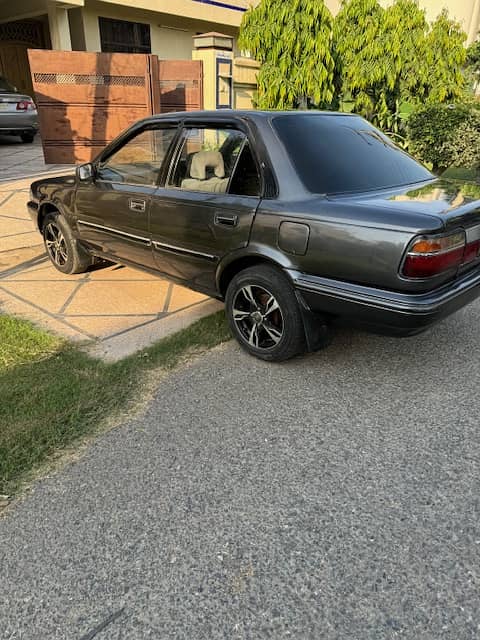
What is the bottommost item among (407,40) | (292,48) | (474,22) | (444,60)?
(444,60)

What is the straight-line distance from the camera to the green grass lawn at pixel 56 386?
262 centimetres

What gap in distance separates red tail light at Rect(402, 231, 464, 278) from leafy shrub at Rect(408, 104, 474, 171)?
22.2ft

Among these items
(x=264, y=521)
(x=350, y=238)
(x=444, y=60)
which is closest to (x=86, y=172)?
(x=350, y=238)

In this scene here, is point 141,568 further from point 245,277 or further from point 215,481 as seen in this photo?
point 245,277

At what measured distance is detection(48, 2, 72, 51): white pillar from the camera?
14.2m

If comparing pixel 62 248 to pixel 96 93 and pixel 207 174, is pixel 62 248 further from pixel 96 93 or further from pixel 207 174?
pixel 96 93

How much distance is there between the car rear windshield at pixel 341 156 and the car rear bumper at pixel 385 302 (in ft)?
2.01

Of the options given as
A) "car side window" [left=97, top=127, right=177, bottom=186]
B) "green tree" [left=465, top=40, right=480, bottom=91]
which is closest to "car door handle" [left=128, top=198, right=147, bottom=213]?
"car side window" [left=97, top=127, right=177, bottom=186]

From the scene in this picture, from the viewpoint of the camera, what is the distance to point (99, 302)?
448 centimetres

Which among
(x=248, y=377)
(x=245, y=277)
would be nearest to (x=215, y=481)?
(x=248, y=377)

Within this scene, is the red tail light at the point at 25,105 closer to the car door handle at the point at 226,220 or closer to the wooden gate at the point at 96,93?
the wooden gate at the point at 96,93

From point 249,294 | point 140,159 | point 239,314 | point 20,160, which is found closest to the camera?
point 249,294

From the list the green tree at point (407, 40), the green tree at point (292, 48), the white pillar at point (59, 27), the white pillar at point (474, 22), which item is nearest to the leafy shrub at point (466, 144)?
the green tree at point (407, 40)

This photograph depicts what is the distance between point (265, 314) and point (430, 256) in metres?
1.17
